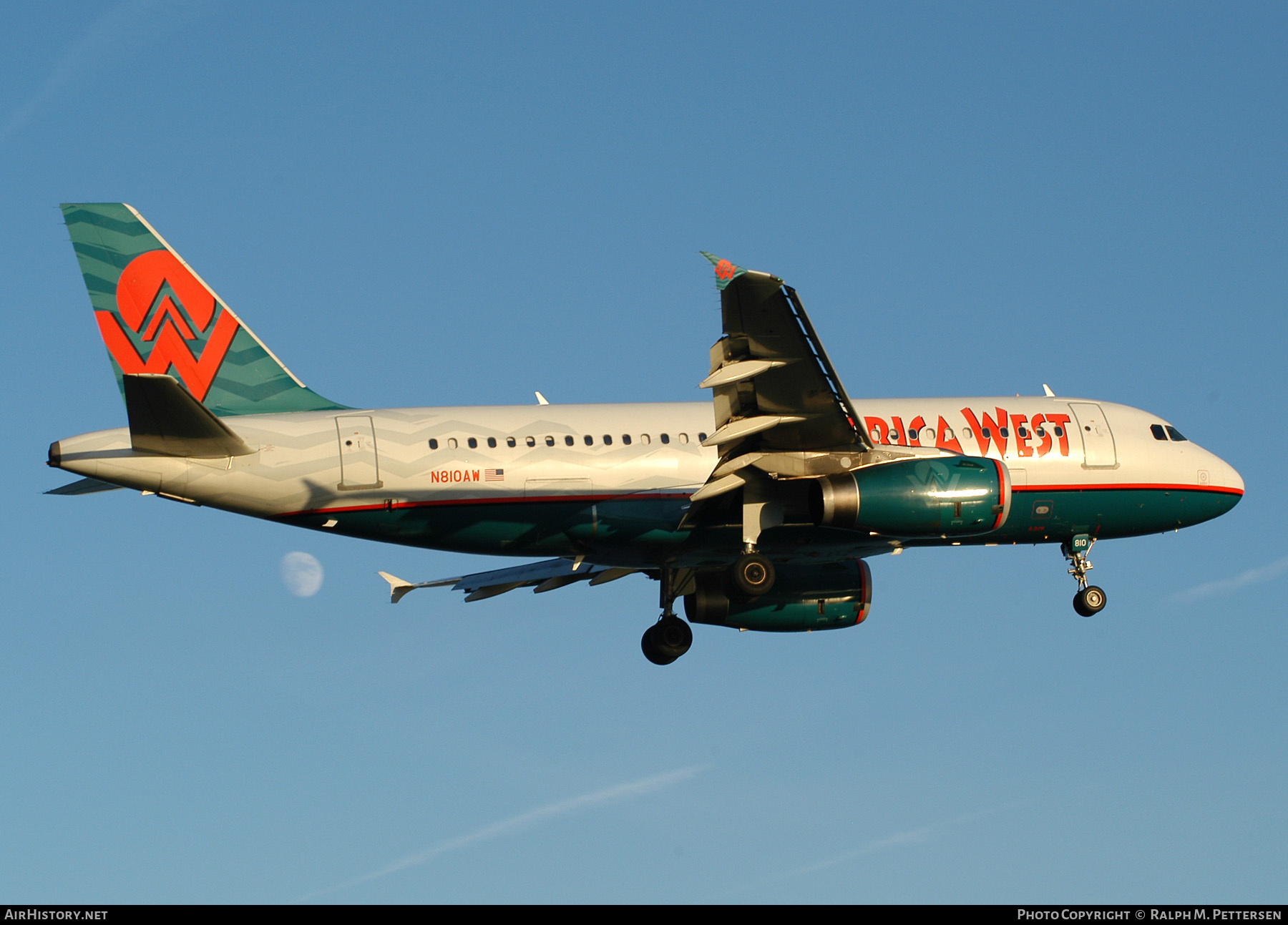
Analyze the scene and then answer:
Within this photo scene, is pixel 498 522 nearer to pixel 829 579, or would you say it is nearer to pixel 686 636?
pixel 686 636

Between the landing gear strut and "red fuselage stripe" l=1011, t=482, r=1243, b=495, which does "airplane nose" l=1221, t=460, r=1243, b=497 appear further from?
the landing gear strut

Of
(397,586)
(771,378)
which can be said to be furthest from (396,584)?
(771,378)

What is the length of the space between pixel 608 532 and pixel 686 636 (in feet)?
18.5

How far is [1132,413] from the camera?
36062 millimetres

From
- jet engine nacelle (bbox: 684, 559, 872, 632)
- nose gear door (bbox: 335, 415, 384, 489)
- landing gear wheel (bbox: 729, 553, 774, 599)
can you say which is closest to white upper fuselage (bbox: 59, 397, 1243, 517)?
nose gear door (bbox: 335, 415, 384, 489)

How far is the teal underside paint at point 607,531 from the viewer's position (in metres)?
30.8

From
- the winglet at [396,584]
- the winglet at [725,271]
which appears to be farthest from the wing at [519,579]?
the winglet at [725,271]

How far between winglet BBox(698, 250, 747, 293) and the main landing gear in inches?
571

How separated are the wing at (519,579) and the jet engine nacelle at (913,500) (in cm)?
755

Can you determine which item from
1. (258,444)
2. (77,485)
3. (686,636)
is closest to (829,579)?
(686,636)

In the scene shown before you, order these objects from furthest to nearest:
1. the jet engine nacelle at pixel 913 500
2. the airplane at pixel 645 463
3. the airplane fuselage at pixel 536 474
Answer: the airplane fuselage at pixel 536 474, the jet engine nacelle at pixel 913 500, the airplane at pixel 645 463

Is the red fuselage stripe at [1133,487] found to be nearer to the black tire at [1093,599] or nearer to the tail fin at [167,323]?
the black tire at [1093,599]

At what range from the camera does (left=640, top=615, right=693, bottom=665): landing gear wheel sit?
35.4 m

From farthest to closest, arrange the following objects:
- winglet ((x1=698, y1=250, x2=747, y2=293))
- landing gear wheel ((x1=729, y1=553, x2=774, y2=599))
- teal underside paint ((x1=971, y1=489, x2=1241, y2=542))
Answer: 1. teal underside paint ((x1=971, y1=489, x2=1241, y2=542))
2. landing gear wheel ((x1=729, y1=553, x2=774, y2=599))
3. winglet ((x1=698, y1=250, x2=747, y2=293))
